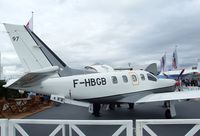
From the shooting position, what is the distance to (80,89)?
13.5 m

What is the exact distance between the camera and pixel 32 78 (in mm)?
12000

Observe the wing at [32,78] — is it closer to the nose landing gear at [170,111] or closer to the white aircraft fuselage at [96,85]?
the white aircraft fuselage at [96,85]

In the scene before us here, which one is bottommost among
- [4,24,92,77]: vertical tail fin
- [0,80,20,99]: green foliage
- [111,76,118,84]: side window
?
[0,80,20,99]: green foliage

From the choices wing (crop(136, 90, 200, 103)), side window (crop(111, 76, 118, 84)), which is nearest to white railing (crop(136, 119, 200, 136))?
wing (crop(136, 90, 200, 103))

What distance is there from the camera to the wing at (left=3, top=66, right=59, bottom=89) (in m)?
11.6

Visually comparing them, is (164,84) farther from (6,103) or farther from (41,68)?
(6,103)

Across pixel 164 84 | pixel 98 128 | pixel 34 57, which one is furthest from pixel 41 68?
pixel 164 84

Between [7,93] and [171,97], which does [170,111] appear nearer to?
[171,97]

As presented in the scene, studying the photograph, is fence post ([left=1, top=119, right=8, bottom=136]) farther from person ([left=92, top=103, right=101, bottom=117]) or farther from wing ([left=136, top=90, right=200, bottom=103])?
person ([left=92, top=103, right=101, bottom=117])

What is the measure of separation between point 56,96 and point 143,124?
8.08 m

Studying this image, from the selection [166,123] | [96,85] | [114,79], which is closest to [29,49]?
[96,85]

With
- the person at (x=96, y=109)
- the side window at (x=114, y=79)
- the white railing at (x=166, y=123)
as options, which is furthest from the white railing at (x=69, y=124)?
the person at (x=96, y=109)

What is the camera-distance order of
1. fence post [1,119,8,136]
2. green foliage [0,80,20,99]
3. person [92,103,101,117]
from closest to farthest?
1. fence post [1,119,8,136]
2. person [92,103,101,117]
3. green foliage [0,80,20,99]

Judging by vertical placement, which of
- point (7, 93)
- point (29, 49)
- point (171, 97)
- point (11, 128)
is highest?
point (29, 49)
